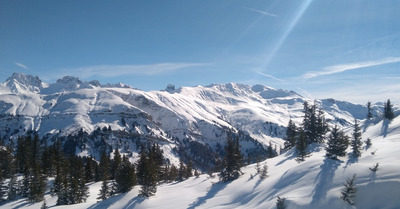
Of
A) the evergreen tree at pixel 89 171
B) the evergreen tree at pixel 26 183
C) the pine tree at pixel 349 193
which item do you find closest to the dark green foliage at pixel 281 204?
the pine tree at pixel 349 193

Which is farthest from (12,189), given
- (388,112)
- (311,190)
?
(388,112)

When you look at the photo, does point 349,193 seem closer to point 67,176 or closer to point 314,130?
point 314,130

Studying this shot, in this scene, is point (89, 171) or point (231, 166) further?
point (89, 171)

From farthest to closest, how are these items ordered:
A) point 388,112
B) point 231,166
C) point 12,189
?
point 12,189 < point 388,112 < point 231,166

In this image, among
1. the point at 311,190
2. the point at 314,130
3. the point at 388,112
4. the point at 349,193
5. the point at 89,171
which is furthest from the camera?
the point at 89,171

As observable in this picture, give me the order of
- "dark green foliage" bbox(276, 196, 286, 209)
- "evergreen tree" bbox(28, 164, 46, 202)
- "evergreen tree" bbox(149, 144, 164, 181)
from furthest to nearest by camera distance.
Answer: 1. "evergreen tree" bbox(149, 144, 164, 181)
2. "evergreen tree" bbox(28, 164, 46, 202)
3. "dark green foliage" bbox(276, 196, 286, 209)

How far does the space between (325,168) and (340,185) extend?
4369 mm

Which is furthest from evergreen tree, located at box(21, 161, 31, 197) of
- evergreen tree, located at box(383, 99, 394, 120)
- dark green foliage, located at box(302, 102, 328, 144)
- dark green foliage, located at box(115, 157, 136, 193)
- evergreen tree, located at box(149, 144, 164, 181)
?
evergreen tree, located at box(383, 99, 394, 120)

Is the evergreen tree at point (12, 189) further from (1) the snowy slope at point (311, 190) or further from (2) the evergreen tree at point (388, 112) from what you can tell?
(2) the evergreen tree at point (388, 112)

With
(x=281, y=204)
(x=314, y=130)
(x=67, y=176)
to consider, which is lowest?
(x=281, y=204)

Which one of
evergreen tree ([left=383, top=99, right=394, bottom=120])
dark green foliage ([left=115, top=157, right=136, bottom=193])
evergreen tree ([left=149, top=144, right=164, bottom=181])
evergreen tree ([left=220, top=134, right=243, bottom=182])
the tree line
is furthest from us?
evergreen tree ([left=383, top=99, right=394, bottom=120])

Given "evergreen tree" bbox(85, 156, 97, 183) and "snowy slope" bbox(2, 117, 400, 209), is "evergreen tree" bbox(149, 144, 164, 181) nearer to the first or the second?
"snowy slope" bbox(2, 117, 400, 209)

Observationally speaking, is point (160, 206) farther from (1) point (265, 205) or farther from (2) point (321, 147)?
(2) point (321, 147)

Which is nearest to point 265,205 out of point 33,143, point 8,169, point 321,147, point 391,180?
point 391,180
